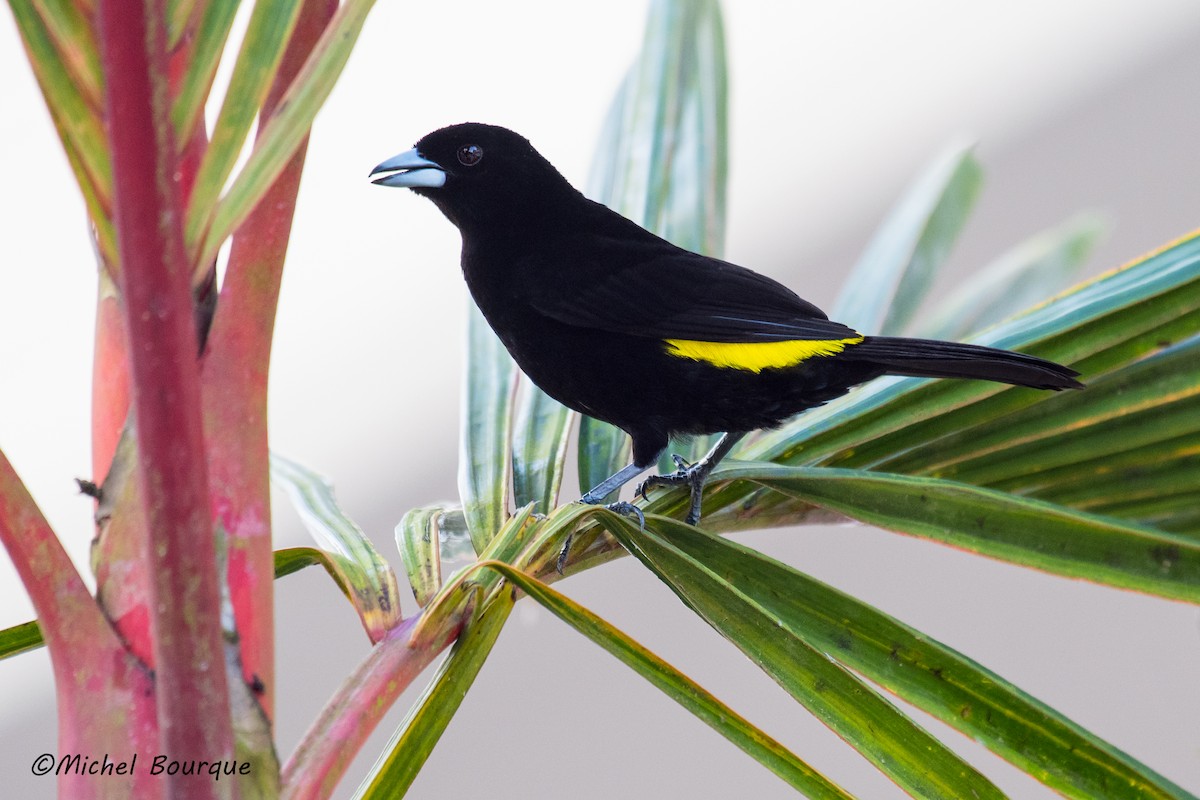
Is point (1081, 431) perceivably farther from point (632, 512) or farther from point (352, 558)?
point (352, 558)

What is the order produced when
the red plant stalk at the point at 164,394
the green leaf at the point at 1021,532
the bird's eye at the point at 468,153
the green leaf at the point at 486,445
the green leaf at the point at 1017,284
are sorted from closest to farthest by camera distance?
the red plant stalk at the point at 164,394
the green leaf at the point at 1021,532
the green leaf at the point at 486,445
the bird's eye at the point at 468,153
the green leaf at the point at 1017,284

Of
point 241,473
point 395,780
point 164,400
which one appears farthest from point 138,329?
point 395,780

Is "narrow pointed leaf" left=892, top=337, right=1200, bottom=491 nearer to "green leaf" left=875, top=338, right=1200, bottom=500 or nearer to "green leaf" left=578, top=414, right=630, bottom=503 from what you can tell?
"green leaf" left=875, top=338, right=1200, bottom=500

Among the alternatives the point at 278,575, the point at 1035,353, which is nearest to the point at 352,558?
the point at 278,575

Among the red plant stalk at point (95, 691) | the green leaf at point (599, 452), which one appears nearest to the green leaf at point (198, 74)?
the red plant stalk at point (95, 691)

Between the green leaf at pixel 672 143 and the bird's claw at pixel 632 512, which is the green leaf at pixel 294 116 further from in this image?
the green leaf at pixel 672 143

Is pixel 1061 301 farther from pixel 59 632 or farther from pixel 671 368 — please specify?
pixel 59 632
